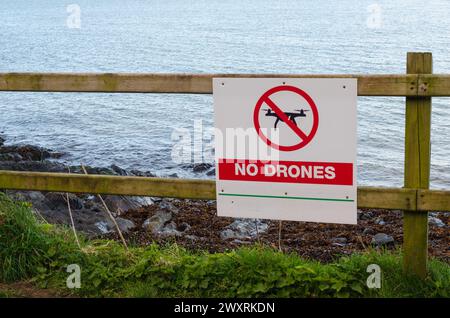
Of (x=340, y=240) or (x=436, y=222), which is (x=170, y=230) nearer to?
(x=340, y=240)

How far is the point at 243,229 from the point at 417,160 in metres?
4.64

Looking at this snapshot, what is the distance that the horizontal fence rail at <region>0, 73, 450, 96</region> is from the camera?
18.2ft

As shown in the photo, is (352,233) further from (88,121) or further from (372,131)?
(88,121)

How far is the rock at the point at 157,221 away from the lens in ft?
33.7

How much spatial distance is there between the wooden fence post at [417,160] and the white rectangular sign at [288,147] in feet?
1.31

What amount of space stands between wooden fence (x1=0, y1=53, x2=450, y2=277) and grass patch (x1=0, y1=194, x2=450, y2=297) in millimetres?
264

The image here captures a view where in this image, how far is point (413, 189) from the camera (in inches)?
224

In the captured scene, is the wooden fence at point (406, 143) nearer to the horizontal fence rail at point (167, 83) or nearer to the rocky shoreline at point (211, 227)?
the horizontal fence rail at point (167, 83)

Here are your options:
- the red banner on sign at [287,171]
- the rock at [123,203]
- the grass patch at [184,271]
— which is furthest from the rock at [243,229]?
the red banner on sign at [287,171]

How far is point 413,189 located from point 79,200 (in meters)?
6.61

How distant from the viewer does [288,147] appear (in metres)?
5.81

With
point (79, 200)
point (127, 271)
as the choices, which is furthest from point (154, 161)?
point (127, 271)

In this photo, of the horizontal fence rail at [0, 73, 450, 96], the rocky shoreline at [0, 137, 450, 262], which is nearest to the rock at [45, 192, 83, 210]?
the rocky shoreline at [0, 137, 450, 262]

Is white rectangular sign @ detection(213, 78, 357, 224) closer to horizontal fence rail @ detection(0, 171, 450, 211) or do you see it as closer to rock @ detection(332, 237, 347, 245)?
horizontal fence rail @ detection(0, 171, 450, 211)
